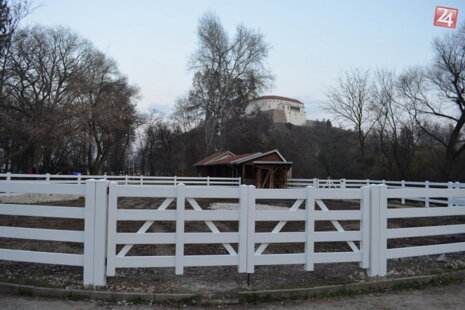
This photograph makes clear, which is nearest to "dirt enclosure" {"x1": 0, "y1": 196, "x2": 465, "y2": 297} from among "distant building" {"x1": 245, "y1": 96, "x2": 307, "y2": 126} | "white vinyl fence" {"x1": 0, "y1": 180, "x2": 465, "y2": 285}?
"white vinyl fence" {"x1": 0, "y1": 180, "x2": 465, "y2": 285}

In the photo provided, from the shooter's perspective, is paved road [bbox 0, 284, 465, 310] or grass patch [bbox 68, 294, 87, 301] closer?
paved road [bbox 0, 284, 465, 310]

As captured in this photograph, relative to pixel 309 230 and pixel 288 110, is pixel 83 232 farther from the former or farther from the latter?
pixel 288 110

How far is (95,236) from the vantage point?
439 cm

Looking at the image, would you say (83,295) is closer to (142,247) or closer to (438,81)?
(142,247)

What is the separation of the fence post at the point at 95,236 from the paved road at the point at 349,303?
0.39m

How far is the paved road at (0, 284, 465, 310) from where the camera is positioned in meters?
3.94

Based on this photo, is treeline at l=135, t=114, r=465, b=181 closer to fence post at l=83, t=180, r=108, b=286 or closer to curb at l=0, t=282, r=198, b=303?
curb at l=0, t=282, r=198, b=303

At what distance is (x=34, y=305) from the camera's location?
3.94 m

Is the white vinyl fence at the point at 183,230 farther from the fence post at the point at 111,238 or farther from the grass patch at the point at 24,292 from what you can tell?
the grass patch at the point at 24,292

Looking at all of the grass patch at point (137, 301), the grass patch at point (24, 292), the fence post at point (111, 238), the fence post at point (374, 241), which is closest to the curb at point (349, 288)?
the fence post at point (374, 241)

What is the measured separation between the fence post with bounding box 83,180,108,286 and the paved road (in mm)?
391

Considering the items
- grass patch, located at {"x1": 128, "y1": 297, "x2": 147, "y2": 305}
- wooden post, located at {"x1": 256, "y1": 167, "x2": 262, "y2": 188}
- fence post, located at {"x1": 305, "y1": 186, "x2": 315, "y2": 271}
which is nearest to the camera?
grass patch, located at {"x1": 128, "y1": 297, "x2": 147, "y2": 305}

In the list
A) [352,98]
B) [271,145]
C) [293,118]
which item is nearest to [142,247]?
[352,98]

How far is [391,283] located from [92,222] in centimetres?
400
